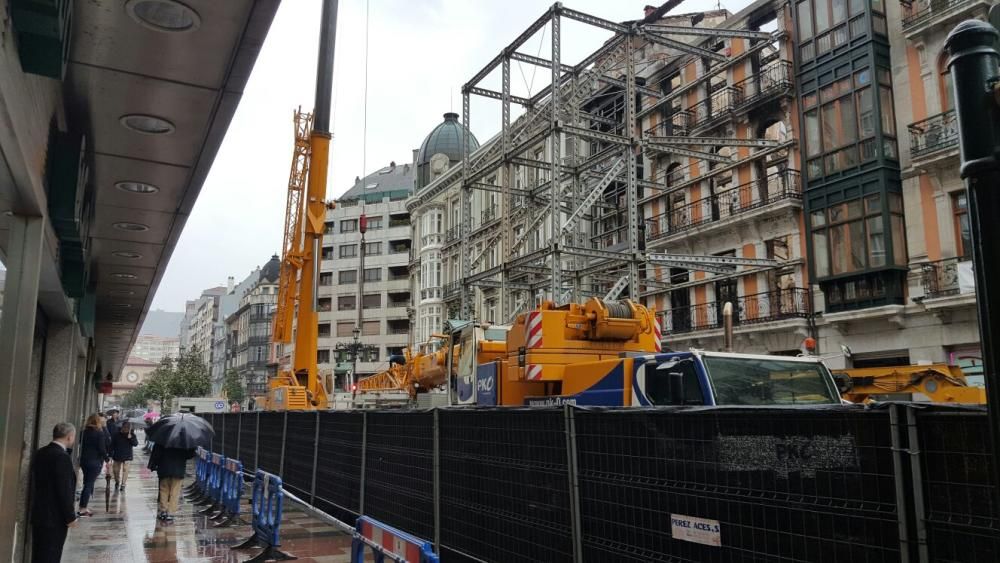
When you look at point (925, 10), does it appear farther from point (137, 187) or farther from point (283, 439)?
point (137, 187)

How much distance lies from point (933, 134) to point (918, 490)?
70.7ft

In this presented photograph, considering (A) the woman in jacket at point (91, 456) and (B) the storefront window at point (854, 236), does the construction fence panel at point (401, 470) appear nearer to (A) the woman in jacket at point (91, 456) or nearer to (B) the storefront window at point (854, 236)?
(A) the woman in jacket at point (91, 456)

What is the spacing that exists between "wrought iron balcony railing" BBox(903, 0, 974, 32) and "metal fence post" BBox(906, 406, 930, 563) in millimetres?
21522

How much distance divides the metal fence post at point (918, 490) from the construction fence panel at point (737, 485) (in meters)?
0.13

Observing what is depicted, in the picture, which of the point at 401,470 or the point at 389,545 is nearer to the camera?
the point at 389,545

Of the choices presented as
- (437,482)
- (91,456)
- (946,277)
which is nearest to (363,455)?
(437,482)

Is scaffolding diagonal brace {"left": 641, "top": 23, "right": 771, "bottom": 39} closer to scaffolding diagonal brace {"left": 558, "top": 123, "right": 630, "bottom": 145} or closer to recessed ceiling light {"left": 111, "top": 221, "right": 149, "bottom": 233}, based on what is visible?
scaffolding diagonal brace {"left": 558, "top": 123, "right": 630, "bottom": 145}

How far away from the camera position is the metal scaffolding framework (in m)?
21.4

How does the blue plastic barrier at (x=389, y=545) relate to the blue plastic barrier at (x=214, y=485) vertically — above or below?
above

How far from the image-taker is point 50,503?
7098 mm

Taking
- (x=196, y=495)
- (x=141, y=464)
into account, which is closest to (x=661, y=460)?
(x=196, y=495)

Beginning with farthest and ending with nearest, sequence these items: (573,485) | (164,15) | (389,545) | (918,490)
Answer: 1. (389,545)
2. (573,485)
3. (164,15)
4. (918,490)

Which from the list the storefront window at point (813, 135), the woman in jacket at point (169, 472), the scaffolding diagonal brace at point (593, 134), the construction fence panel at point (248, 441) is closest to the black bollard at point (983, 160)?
the woman in jacket at point (169, 472)

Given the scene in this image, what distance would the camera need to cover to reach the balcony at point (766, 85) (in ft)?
84.9
